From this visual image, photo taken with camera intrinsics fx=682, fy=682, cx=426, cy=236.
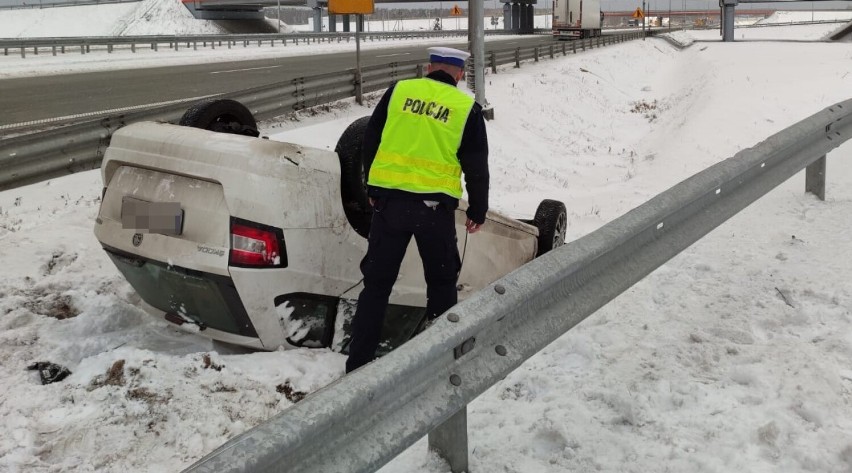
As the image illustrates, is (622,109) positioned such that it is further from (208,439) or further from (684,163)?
(208,439)

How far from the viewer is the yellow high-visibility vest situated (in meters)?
3.41

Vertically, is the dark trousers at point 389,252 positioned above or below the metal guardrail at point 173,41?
below

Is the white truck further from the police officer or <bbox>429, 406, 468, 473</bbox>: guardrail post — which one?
<bbox>429, 406, 468, 473</bbox>: guardrail post

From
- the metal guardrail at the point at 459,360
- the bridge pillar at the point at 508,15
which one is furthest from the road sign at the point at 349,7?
the bridge pillar at the point at 508,15

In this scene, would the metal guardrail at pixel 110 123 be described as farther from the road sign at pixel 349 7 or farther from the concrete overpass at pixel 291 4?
the concrete overpass at pixel 291 4

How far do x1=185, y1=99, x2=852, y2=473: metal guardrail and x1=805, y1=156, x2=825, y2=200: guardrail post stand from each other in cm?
266

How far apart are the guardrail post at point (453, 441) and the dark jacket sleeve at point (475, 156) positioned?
4.85 ft

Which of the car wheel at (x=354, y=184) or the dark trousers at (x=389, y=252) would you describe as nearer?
the dark trousers at (x=389, y=252)

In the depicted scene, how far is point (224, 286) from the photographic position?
124 inches

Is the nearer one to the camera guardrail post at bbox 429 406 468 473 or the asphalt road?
guardrail post at bbox 429 406 468 473

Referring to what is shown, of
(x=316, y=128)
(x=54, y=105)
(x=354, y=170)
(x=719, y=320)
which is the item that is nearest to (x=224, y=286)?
(x=354, y=170)

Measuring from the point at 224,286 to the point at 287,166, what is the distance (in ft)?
2.06

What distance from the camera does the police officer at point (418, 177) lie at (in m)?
3.41

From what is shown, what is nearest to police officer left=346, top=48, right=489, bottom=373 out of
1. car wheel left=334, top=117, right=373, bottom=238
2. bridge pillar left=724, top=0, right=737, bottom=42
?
car wheel left=334, top=117, right=373, bottom=238
